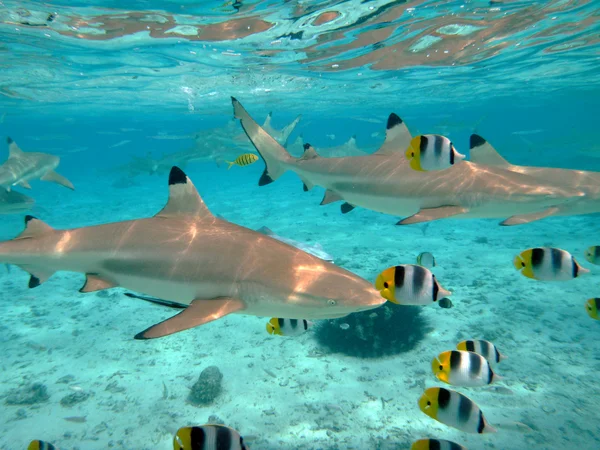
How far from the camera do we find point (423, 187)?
461cm

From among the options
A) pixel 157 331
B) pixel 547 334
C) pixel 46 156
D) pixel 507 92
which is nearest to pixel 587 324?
pixel 547 334

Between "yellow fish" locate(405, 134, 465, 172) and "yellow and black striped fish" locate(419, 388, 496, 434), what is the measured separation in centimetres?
232

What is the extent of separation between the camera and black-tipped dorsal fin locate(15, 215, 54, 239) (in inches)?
162

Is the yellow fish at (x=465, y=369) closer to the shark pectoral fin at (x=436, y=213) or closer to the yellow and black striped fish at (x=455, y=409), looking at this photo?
the yellow and black striped fish at (x=455, y=409)

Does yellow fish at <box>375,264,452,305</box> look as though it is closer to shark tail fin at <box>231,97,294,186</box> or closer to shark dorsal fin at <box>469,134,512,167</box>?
shark dorsal fin at <box>469,134,512,167</box>

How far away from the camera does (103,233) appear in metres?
3.86

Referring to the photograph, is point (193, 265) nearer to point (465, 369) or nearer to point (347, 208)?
point (465, 369)

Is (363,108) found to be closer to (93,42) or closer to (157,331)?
(93,42)

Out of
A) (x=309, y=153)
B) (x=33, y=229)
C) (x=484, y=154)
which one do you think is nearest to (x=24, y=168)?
(x=33, y=229)

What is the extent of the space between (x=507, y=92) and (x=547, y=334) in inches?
1532

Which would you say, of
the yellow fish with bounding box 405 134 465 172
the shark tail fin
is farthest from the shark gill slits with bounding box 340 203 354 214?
the yellow fish with bounding box 405 134 465 172

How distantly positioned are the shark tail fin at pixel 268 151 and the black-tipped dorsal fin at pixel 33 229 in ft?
9.45

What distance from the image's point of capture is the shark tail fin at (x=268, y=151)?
5421 millimetres

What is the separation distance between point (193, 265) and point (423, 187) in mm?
3052
